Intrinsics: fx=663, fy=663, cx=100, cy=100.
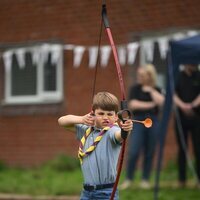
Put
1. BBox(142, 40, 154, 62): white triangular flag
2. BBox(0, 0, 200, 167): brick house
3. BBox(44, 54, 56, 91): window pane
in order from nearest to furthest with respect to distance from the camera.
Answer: BBox(142, 40, 154, 62): white triangular flag → BBox(0, 0, 200, 167): brick house → BBox(44, 54, 56, 91): window pane

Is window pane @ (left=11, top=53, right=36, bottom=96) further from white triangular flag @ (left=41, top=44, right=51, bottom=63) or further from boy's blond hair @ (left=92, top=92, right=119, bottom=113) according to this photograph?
boy's blond hair @ (left=92, top=92, right=119, bottom=113)

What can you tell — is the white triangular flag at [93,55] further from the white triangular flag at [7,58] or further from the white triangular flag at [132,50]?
the white triangular flag at [7,58]

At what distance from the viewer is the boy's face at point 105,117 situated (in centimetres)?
448

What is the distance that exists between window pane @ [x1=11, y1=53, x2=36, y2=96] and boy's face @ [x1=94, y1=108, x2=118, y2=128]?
24.3 ft

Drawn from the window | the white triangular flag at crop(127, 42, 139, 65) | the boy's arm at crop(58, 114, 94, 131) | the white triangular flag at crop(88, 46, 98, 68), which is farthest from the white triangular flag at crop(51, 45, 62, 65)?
the boy's arm at crop(58, 114, 94, 131)

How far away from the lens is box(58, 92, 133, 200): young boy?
14.7 feet

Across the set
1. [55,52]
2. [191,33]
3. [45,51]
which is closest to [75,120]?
[191,33]

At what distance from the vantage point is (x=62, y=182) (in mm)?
9156

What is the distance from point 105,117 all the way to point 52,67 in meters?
7.30

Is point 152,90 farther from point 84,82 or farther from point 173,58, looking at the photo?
point 84,82

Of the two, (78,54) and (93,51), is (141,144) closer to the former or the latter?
(93,51)

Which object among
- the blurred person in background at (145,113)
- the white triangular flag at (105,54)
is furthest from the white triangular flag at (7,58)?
the blurred person in background at (145,113)

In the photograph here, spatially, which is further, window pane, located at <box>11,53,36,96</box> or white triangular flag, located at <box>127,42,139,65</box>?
window pane, located at <box>11,53,36,96</box>

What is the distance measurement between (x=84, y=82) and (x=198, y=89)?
325cm
